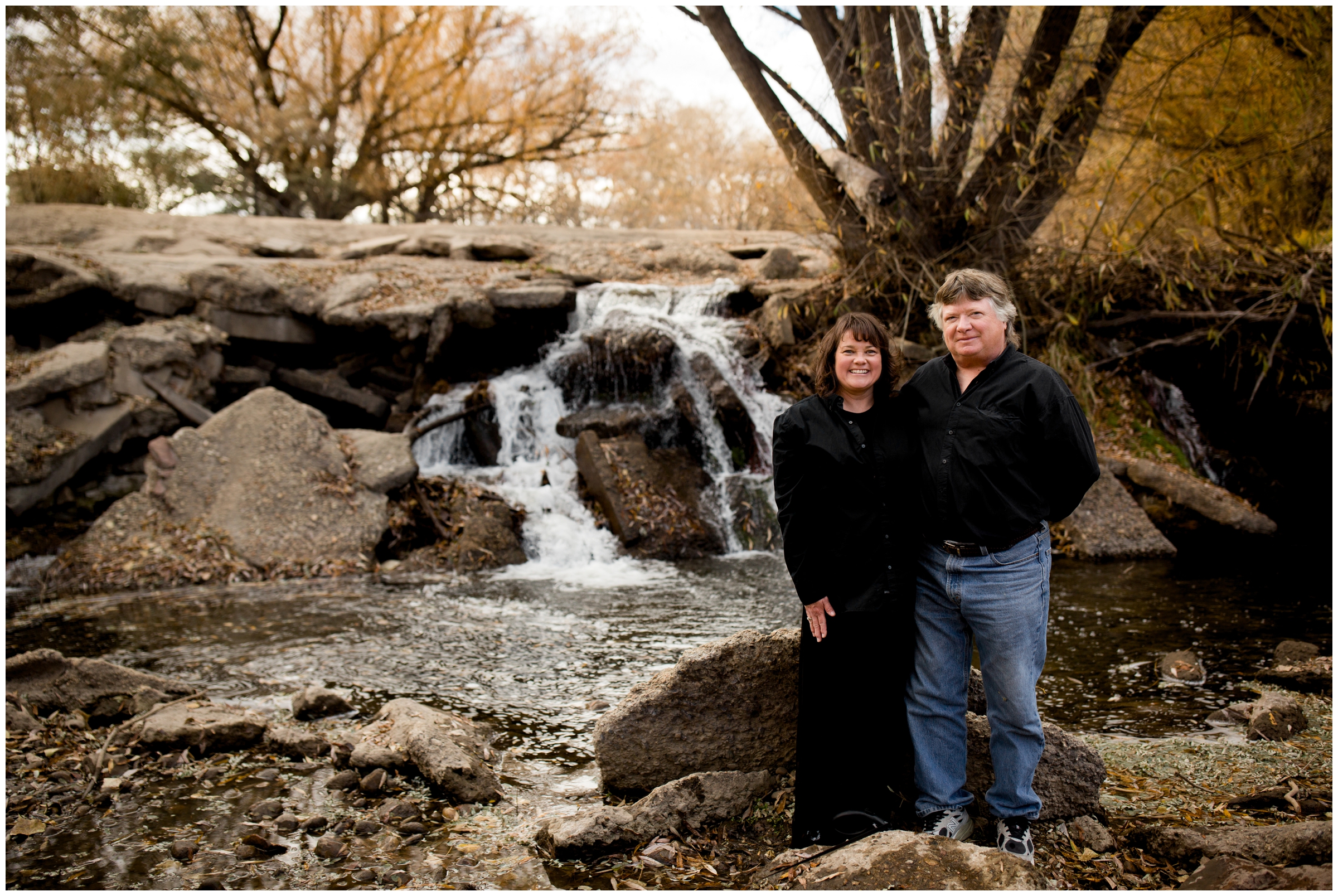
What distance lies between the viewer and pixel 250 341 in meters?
11.0

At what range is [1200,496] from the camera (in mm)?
8930

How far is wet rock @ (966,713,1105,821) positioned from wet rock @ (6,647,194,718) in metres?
3.96

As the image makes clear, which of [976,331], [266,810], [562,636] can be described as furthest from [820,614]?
[562,636]

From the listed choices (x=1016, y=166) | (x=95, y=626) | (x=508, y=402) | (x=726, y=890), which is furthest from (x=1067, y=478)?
(x=508, y=402)

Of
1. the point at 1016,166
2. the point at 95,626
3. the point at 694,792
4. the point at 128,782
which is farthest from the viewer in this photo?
the point at 1016,166

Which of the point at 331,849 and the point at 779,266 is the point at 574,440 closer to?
the point at 779,266

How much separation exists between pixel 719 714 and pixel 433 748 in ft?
4.03

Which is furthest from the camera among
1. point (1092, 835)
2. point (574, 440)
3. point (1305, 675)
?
point (574, 440)

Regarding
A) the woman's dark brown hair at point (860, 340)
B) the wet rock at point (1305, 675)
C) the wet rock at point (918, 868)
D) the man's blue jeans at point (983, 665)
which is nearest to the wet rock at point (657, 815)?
the wet rock at point (918, 868)

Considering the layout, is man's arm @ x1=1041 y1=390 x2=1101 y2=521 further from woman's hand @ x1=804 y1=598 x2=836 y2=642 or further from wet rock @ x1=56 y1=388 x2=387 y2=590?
wet rock @ x1=56 y1=388 x2=387 y2=590

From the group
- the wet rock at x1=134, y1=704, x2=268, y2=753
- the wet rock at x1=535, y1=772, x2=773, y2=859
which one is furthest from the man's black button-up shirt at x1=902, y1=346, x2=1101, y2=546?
the wet rock at x1=134, y1=704, x2=268, y2=753

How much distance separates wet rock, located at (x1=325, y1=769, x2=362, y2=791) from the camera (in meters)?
3.52

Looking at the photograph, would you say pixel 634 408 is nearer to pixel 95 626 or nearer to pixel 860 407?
pixel 95 626

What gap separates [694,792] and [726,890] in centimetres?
45
